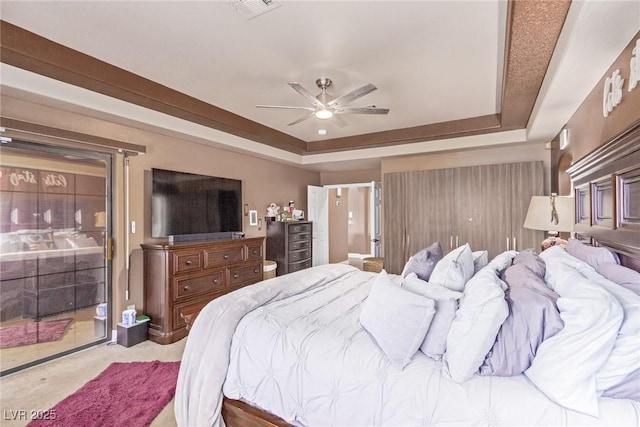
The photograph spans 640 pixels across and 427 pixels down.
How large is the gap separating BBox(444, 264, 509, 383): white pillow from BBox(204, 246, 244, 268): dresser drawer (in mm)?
2974

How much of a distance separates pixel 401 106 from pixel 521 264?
2285 millimetres

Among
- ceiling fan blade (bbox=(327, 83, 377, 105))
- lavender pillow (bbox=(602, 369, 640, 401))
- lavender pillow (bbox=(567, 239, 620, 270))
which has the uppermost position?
ceiling fan blade (bbox=(327, 83, 377, 105))

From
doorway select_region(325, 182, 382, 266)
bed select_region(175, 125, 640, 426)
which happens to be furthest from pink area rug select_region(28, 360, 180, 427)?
doorway select_region(325, 182, 382, 266)

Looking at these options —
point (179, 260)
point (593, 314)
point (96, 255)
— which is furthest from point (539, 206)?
point (96, 255)

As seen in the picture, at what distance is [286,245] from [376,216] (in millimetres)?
1796

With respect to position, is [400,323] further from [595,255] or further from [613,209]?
[613,209]

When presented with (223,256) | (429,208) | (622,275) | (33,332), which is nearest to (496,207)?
(429,208)

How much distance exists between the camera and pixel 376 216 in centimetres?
565

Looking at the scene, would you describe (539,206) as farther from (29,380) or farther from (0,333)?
(0,333)

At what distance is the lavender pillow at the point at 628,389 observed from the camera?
3.51ft

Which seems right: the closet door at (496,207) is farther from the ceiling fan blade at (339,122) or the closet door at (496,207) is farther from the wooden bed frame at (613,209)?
the ceiling fan blade at (339,122)

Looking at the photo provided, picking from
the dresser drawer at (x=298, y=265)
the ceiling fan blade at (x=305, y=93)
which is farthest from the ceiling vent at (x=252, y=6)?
the dresser drawer at (x=298, y=265)

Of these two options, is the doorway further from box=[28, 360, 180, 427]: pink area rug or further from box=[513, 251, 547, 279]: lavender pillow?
box=[28, 360, 180, 427]: pink area rug

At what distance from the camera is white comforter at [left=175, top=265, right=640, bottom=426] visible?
116 centimetres
